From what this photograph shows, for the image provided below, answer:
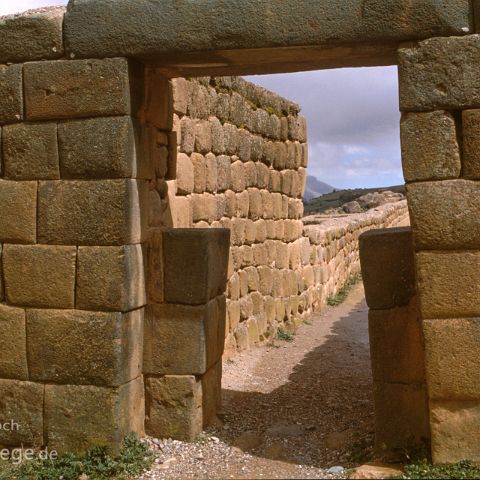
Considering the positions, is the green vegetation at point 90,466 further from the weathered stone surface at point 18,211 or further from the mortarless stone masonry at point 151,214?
the weathered stone surface at point 18,211

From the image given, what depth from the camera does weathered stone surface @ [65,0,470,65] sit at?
4.73 metres

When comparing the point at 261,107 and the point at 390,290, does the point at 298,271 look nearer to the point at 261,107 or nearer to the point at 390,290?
the point at 261,107

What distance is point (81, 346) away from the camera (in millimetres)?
5344

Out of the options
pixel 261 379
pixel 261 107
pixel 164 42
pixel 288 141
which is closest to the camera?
pixel 164 42

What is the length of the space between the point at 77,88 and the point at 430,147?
8.59 ft

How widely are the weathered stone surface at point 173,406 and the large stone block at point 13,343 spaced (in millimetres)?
1008

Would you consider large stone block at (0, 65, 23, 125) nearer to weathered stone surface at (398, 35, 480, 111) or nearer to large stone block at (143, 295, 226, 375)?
large stone block at (143, 295, 226, 375)

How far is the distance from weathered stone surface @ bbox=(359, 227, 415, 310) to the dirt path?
1.23 m

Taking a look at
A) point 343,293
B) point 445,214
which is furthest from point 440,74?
point 343,293

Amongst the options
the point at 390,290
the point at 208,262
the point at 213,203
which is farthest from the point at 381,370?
the point at 213,203

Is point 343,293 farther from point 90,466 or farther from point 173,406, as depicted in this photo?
point 90,466

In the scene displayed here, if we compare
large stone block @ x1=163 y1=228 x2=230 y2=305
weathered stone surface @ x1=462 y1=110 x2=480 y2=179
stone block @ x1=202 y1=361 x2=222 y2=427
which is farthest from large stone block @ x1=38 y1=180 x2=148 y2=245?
weathered stone surface @ x1=462 y1=110 x2=480 y2=179

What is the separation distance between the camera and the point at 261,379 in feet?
25.9

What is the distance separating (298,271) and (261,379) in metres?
3.60
